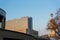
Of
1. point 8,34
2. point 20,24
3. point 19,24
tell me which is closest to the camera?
point 8,34

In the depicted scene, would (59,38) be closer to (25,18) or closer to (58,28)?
(58,28)

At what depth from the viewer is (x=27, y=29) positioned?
4306cm

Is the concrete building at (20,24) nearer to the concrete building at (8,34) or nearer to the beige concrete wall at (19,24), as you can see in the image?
the beige concrete wall at (19,24)

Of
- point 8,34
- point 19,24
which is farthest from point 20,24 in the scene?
point 8,34

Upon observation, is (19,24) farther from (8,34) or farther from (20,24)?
(8,34)

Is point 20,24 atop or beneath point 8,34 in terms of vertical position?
atop

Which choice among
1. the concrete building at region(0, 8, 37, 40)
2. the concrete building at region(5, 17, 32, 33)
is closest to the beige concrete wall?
the concrete building at region(5, 17, 32, 33)

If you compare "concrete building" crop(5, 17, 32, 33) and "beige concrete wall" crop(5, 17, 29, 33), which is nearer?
"concrete building" crop(5, 17, 32, 33)

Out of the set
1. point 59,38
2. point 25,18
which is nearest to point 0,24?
point 59,38

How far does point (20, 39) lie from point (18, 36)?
552 mm

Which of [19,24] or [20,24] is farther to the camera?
[20,24]

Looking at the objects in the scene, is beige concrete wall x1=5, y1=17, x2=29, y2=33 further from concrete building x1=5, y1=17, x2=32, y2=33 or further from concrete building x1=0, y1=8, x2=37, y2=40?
concrete building x1=0, y1=8, x2=37, y2=40

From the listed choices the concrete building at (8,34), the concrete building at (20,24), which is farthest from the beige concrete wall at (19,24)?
the concrete building at (8,34)

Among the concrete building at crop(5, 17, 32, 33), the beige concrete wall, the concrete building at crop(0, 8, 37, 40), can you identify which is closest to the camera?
the concrete building at crop(0, 8, 37, 40)
